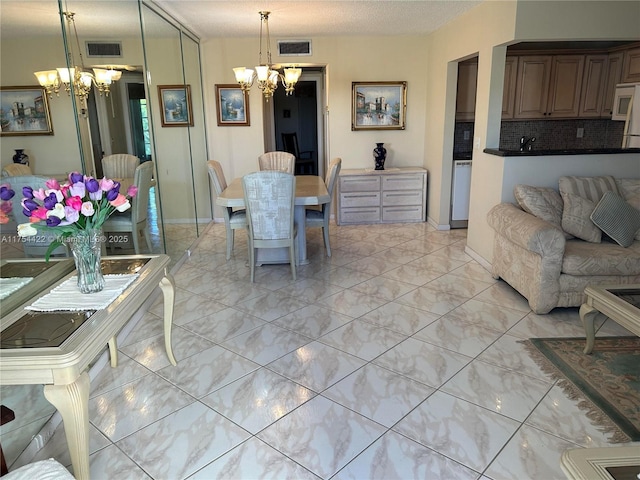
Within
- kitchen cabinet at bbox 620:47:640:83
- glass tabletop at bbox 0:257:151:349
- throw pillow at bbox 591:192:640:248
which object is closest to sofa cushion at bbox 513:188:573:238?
throw pillow at bbox 591:192:640:248

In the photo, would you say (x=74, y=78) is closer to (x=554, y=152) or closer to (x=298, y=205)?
(x=298, y=205)

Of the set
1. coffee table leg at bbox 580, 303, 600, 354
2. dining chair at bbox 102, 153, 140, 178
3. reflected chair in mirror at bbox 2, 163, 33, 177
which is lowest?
coffee table leg at bbox 580, 303, 600, 354

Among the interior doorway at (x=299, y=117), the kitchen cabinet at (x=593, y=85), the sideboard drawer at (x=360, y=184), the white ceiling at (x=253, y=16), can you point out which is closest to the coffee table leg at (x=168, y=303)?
the white ceiling at (x=253, y=16)

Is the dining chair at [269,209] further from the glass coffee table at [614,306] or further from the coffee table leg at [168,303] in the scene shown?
the glass coffee table at [614,306]

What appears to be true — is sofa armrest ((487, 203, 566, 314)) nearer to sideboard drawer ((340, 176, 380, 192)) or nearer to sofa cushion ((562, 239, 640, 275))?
sofa cushion ((562, 239, 640, 275))

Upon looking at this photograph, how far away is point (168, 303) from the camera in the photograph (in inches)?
101

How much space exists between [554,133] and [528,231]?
3505mm

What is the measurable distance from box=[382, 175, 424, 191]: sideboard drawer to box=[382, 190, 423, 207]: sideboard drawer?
0.07 metres

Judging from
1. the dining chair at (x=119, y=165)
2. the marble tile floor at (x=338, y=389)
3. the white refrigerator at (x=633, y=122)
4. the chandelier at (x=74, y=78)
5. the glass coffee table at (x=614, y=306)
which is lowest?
the marble tile floor at (x=338, y=389)

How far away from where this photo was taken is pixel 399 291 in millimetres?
3816

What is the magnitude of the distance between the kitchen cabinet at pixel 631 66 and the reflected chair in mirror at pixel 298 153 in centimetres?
527

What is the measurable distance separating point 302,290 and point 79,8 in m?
2.54

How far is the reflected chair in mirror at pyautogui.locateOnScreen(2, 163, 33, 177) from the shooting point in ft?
6.54

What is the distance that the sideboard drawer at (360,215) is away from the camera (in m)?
6.12
